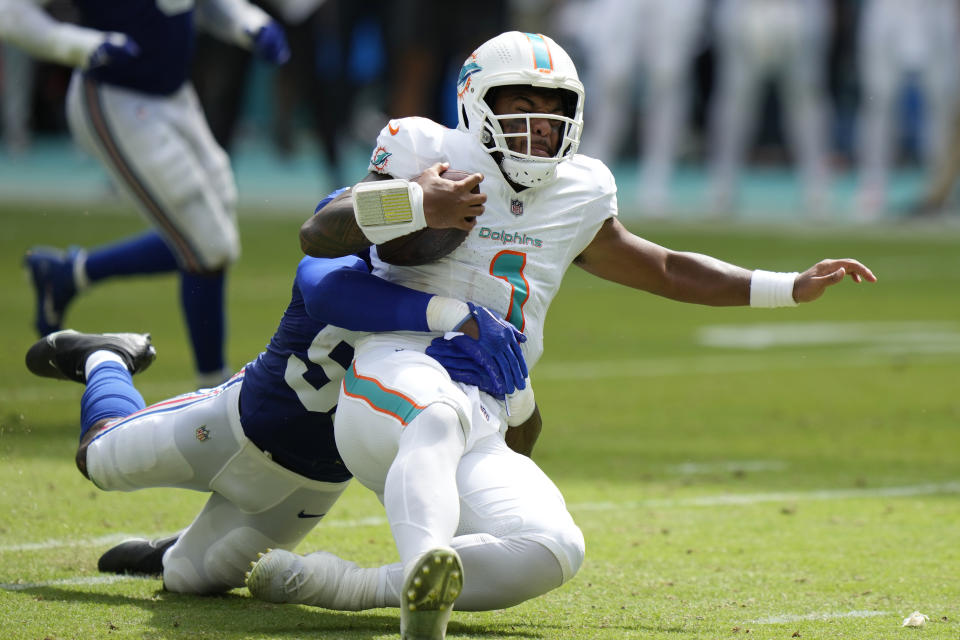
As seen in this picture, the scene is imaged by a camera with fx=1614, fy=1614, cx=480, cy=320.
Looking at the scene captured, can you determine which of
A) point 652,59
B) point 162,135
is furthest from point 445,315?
point 652,59

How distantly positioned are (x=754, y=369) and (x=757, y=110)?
12.6 metres

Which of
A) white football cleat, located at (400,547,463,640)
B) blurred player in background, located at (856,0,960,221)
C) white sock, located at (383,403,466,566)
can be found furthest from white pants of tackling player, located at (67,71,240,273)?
blurred player in background, located at (856,0,960,221)

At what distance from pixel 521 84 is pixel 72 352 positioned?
1399 mm

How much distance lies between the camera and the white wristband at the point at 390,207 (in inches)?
122

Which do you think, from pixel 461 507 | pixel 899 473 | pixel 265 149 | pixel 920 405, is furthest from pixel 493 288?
pixel 265 149

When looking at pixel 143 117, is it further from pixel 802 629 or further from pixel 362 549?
pixel 802 629

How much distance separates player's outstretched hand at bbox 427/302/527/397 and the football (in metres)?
0.14

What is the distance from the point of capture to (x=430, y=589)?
2770 millimetres

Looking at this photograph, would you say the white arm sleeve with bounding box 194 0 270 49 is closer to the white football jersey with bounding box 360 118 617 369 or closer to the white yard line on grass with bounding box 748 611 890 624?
the white football jersey with bounding box 360 118 617 369

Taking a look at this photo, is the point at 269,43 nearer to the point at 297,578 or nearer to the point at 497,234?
the point at 497,234

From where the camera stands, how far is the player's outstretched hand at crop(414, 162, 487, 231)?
314 cm

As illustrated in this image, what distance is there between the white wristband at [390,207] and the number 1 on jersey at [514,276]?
27 centimetres

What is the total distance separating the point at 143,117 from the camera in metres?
6.05

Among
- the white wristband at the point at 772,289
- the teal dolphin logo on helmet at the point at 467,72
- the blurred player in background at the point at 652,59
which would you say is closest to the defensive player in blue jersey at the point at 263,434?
the teal dolphin logo on helmet at the point at 467,72
